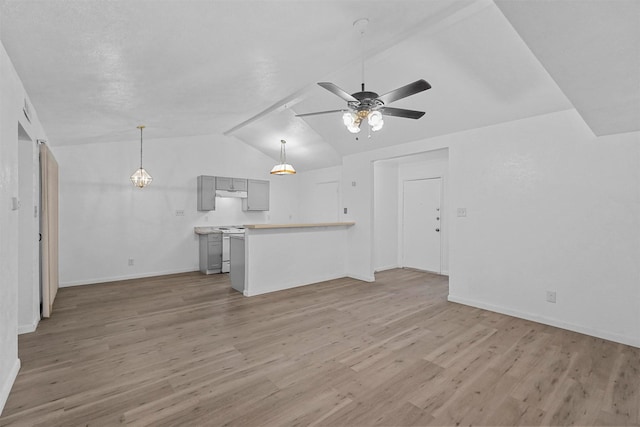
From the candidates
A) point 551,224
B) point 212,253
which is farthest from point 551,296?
point 212,253

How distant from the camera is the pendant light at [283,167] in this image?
6.01 metres

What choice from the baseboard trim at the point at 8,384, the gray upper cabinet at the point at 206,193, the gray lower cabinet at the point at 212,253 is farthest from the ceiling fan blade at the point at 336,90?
the gray upper cabinet at the point at 206,193

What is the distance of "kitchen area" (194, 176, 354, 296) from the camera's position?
4711 mm

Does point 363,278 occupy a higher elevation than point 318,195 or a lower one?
lower

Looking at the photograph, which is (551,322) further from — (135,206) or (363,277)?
(135,206)

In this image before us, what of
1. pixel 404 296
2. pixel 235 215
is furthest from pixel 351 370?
pixel 235 215

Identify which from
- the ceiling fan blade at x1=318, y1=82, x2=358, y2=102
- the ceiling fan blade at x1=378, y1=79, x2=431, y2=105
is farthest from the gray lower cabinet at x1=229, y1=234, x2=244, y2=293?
the ceiling fan blade at x1=378, y1=79, x2=431, y2=105

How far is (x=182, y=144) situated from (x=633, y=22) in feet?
21.9

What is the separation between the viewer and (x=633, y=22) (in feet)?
5.53

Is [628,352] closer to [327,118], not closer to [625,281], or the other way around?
[625,281]

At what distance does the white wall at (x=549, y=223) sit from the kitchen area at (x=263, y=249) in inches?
86.4

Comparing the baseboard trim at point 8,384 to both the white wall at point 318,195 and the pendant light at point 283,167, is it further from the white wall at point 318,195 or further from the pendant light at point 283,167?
the white wall at point 318,195

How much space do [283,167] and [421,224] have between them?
10.7 feet

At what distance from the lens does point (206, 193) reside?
6477 millimetres
